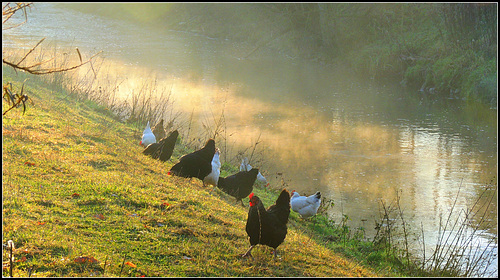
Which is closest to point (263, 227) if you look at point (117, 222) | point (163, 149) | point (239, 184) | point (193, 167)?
point (117, 222)

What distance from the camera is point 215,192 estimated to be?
35.4ft

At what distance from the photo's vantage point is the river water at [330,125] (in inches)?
553

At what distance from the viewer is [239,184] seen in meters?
10.5

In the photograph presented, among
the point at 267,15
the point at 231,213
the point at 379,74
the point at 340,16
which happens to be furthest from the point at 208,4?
the point at 231,213

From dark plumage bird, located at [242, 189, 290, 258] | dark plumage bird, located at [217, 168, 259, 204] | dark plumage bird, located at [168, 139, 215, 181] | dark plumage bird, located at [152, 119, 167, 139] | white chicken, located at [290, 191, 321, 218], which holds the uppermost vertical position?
dark plumage bird, located at [242, 189, 290, 258]

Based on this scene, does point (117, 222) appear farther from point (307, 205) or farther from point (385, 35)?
point (385, 35)

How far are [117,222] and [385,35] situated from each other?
3184cm

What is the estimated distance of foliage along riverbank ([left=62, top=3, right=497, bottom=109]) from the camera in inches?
1119

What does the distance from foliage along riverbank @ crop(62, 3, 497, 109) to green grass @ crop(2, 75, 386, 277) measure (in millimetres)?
20593

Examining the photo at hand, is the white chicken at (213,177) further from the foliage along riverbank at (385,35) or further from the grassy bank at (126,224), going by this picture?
the foliage along riverbank at (385,35)

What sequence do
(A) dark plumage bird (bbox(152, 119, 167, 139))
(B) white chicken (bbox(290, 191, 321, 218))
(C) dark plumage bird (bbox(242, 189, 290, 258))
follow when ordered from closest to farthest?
(C) dark plumage bird (bbox(242, 189, 290, 258)), (B) white chicken (bbox(290, 191, 321, 218)), (A) dark plumage bird (bbox(152, 119, 167, 139))

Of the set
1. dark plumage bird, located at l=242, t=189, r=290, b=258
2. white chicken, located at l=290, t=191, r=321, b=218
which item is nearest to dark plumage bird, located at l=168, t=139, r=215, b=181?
white chicken, located at l=290, t=191, r=321, b=218

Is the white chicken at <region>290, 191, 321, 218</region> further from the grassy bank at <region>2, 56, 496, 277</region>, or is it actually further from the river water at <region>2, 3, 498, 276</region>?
the river water at <region>2, 3, 498, 276</region>

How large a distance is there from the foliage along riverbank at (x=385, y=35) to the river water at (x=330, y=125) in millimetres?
1263
